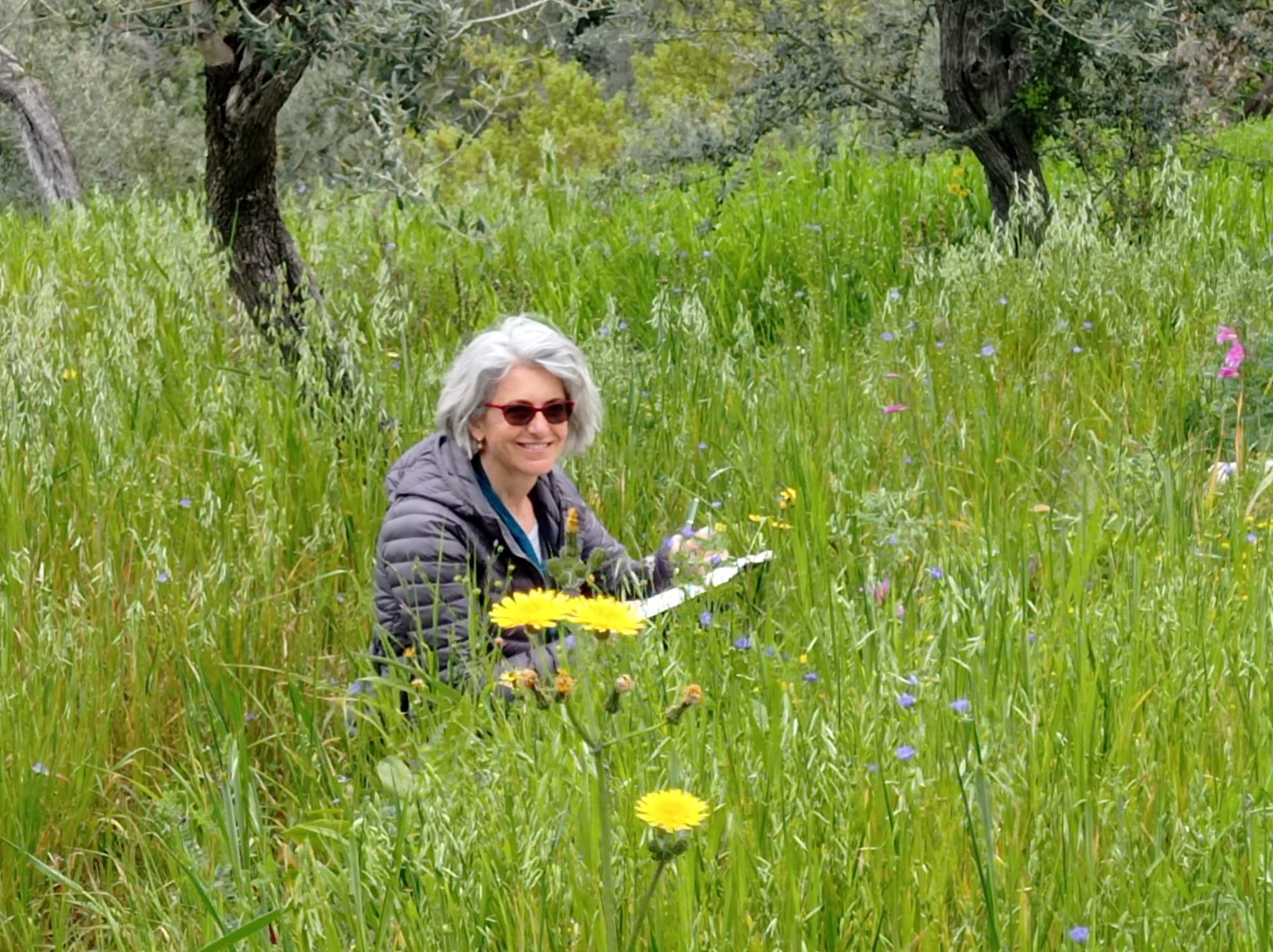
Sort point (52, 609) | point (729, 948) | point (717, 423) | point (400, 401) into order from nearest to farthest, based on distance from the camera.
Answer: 1. point (729, 948)
2. point (52, 609)
3. point (717, 423)
4. point (400, 401)

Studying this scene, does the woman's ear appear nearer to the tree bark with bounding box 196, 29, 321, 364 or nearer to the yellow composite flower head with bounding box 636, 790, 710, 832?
the tree bark with bounding box 196, 29, 321, 364

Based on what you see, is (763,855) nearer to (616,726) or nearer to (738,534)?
(616,726)

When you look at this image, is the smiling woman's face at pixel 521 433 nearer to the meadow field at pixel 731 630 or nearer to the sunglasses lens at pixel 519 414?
the sunglasses lens at pixel 519 414

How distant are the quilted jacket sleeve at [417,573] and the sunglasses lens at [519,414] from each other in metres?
0.26

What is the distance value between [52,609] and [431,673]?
94 centimetres

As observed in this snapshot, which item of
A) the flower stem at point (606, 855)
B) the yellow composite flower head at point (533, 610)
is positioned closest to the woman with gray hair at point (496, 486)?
the yellow composite flower head at point (533, 610)

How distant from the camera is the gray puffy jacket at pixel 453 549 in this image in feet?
10.2

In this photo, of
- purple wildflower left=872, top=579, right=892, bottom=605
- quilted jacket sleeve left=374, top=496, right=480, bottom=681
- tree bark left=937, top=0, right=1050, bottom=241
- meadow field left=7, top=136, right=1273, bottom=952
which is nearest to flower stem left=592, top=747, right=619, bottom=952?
meadow field left=7, top=136, right=1273, bottom=952

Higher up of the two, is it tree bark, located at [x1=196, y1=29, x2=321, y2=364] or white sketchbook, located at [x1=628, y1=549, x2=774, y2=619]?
tree bark, located at [x1=196, y1=29, x2=321, y2=364]

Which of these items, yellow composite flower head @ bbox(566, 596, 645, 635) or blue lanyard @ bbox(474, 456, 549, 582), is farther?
blue lanyard @ bbox(474, 456, 549, 582)

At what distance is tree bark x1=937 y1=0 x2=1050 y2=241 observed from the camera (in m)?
6.18

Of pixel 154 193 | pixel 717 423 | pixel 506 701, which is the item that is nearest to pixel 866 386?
pixel 717 423

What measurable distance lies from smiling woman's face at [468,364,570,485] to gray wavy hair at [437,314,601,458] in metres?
0.02

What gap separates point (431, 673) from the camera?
2527 mm
